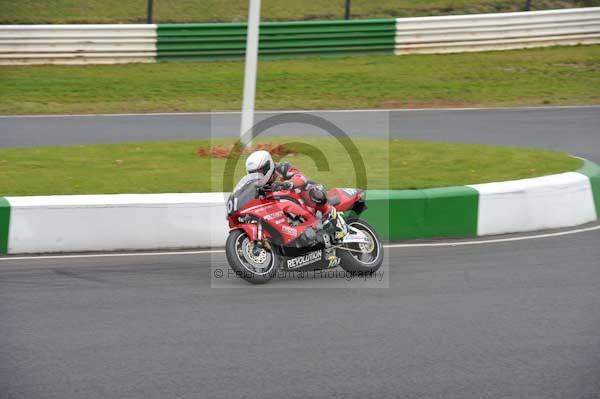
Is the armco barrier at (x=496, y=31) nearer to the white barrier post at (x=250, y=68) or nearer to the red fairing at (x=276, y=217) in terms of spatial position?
the white barrier post at (x=250, y=68)

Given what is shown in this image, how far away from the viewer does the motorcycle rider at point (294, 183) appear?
859 centimetres

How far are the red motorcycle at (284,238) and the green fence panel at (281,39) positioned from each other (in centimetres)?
1432

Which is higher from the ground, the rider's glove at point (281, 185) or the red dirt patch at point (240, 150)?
the red dirt patch at point (240, 150)

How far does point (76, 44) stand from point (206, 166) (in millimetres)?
10892

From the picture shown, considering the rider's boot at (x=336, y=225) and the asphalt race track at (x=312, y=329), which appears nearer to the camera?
the asphalt race track at (x=312, y=329)

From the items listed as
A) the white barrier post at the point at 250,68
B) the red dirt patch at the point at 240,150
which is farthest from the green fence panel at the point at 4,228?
the white barrier post at the point at 250,68

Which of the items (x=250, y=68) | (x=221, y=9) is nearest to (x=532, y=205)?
(x=250, y=68)

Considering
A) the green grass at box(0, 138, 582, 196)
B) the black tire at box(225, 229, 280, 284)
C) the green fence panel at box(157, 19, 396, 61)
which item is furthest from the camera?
the green fence panel at box(157, 19, 396, 61)

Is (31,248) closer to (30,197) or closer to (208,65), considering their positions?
(30,197)

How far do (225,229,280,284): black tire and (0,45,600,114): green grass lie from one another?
11217mm

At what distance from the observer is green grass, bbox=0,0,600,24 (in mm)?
24547

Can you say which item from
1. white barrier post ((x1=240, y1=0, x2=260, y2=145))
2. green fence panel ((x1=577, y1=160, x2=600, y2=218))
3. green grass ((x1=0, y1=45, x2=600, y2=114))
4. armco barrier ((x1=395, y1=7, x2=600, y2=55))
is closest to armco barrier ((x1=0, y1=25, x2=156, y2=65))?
green grass ((x1=0, y1=45, x2=600, y2=114))

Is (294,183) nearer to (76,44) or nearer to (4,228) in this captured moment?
(4,228)

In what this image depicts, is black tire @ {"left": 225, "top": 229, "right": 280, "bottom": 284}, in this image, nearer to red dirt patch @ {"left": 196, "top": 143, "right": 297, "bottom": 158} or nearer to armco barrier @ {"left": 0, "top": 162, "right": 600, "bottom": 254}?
armco barrier @ {"left": 0, "top": 162, "right": 600, "bottom": 254}
